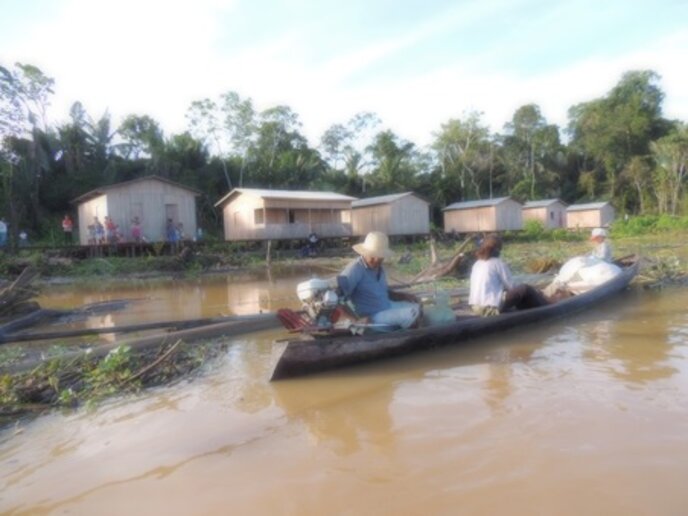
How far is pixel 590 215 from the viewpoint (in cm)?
3803

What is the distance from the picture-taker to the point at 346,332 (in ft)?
16.6

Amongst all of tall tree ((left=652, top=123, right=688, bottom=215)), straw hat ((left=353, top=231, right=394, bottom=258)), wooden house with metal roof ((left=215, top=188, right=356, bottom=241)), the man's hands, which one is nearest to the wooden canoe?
the man's hands

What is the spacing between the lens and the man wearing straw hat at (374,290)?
198 inches

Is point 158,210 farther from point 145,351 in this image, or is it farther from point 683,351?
point 683,351

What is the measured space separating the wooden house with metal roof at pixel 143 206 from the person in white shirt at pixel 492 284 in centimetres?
1697

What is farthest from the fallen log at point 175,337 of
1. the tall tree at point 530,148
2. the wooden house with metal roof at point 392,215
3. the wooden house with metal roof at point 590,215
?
the tall tree at point 530,148

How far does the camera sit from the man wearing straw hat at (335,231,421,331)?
5.03m

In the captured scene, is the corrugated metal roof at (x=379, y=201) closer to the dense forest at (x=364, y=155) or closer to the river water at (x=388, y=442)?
the dense forest at (x=364, y=155)

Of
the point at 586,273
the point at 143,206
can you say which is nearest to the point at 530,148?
the point at 143,206

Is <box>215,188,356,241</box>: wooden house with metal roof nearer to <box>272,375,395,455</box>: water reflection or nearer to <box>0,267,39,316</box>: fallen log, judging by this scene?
<box>0,267,39,316</box>: fallen log

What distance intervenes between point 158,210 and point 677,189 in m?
33.8

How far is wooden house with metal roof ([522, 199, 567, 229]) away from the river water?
111ft

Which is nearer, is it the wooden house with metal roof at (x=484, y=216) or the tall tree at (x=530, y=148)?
the wooden house with metal roof at (x=484, y=216)

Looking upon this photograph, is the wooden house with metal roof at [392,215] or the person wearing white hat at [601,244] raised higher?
the wooden house with metal roof at [392,215]
